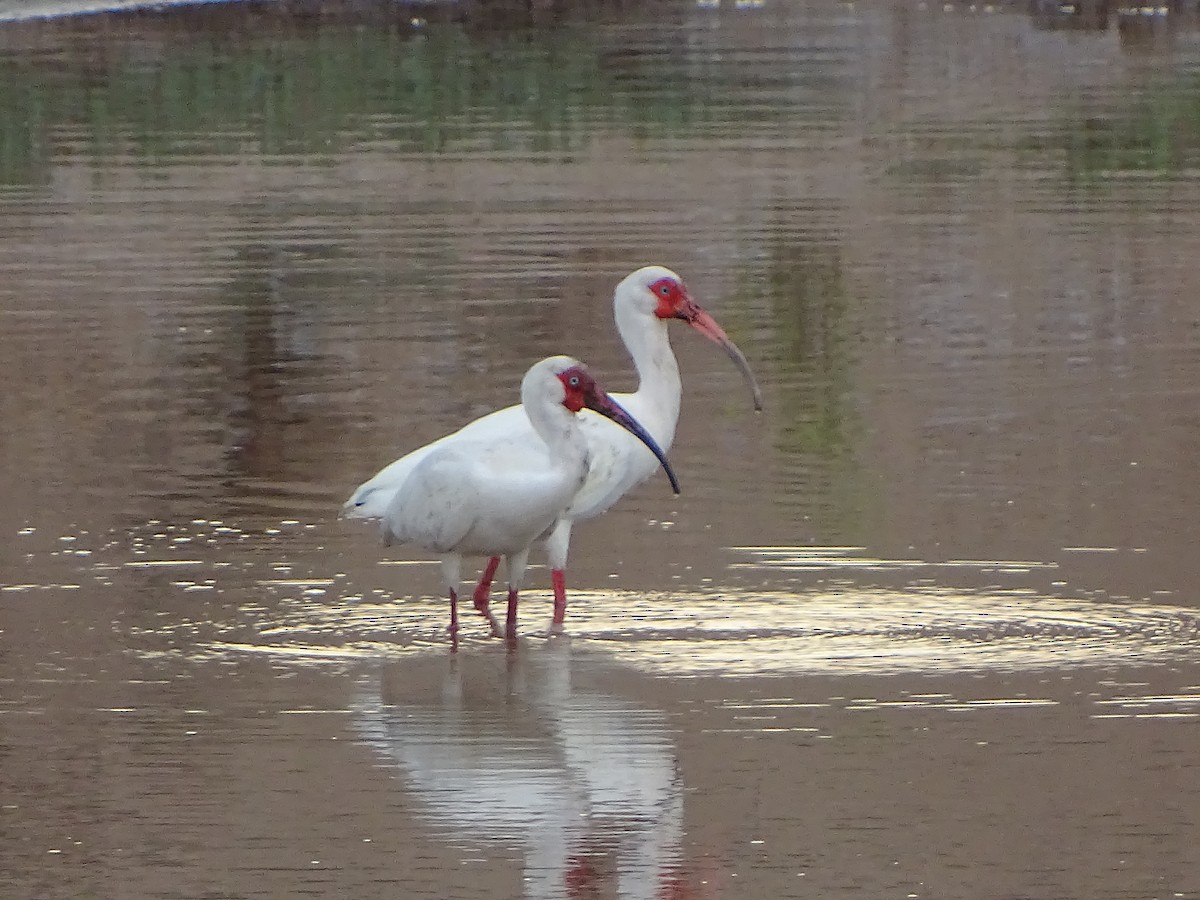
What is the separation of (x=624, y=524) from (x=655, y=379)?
0.68 m

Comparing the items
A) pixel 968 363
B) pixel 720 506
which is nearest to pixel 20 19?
pixel 968 363

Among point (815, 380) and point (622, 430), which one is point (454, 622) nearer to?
point (622, 430)

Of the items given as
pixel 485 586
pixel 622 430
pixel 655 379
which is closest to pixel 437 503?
pixel 485 586

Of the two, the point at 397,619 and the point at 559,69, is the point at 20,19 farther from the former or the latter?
the point at 397,619

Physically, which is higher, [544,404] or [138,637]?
[544,404]

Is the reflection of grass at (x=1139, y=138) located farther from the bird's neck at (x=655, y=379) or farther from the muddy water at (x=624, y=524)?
the bird's neck at (x=655, y=379)

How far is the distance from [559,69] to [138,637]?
74.7ft

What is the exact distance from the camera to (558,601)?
31.5 feet

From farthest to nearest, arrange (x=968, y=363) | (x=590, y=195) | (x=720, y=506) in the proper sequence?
(x=590, y=195)
(x=968, y=363)
(x=720, y=506)

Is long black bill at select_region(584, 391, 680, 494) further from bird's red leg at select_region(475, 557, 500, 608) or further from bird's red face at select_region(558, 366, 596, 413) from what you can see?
bird's red leg at select_region(475, 557, 500, 608)

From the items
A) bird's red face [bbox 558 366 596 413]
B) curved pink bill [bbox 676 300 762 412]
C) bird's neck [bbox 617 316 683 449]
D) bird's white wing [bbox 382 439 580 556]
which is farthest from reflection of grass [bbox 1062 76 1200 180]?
bird's white wing [bbox 382 439 580 556]

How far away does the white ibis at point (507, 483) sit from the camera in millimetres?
9266

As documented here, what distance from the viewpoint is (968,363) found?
1484cm

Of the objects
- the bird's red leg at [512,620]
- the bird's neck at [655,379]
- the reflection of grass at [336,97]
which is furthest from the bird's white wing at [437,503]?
the reflection of grass at [336,97]
